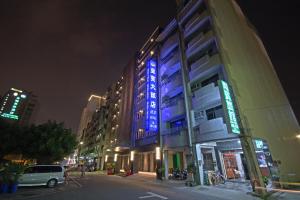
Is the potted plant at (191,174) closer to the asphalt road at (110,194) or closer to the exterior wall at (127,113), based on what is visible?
the asphalt road at (110,194)

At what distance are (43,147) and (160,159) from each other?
1749 centimetres

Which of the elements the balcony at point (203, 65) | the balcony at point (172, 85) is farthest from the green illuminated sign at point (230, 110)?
the balcony at point (172, 85)

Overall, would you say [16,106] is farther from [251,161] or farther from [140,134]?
[251,161]

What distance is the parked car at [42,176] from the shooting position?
15907 millimetres

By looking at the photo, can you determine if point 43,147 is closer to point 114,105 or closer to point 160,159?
point 160,159

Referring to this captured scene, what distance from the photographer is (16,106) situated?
258 feet

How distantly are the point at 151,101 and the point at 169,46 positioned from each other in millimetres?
10902

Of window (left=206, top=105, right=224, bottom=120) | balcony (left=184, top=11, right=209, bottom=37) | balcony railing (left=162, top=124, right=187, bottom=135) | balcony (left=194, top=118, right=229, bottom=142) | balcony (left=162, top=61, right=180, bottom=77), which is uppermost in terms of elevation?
balcony (left=184, top=11, right=209, bottom=37)

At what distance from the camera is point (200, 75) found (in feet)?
71.8

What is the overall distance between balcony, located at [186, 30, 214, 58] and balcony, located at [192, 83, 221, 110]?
Answer: 6.23 metres

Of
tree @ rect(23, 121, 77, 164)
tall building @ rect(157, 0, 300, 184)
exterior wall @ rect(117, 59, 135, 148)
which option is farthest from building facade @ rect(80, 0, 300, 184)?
tree @ rect(23, 121, 77, 164)

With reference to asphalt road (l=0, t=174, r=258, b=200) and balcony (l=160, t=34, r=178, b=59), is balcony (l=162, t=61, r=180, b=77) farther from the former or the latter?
asphalt road (l=0, t=174, r=258, b=200)

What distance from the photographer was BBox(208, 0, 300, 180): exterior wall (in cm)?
1694

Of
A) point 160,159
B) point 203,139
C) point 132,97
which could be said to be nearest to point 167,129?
point 160,159
